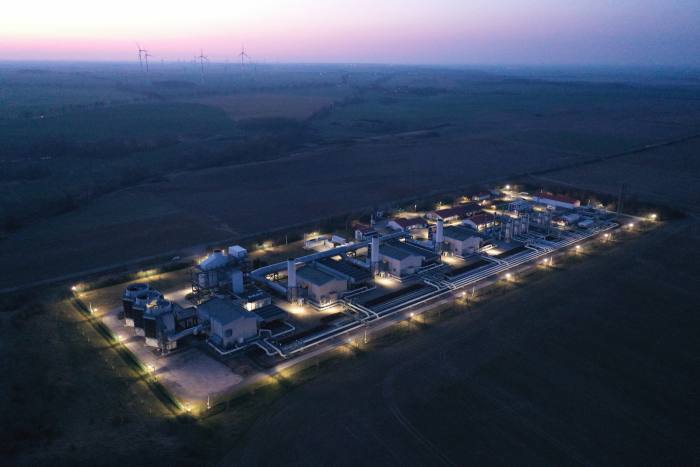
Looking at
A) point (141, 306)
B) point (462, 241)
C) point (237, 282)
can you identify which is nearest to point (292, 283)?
point (237, 282)

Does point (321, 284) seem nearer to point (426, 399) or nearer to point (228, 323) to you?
point (228, 323)

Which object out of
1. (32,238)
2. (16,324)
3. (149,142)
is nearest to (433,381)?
(16,324)

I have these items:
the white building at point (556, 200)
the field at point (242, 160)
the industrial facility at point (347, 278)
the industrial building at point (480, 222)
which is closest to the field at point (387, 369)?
the field at point (242, 160)

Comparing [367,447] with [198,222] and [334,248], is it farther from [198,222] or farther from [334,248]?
[198,222]

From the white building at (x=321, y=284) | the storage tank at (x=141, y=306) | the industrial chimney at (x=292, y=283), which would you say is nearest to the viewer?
the storage tank at (x=141, y=306)

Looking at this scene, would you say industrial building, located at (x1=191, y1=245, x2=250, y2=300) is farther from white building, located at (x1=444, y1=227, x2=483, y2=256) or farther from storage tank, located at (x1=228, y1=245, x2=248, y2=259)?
white building, located at (x1=444, y1=227, x2=483, y2=256)

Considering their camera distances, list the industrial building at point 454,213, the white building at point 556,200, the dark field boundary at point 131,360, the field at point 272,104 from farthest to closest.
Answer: the field at point 272,104, the white building at point 556,200, the industrial building at point 454,213, the dark field boundary at point 131,360

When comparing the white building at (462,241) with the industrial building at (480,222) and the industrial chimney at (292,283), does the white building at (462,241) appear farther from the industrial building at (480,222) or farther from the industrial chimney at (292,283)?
the industrial chimney at (292,283)
